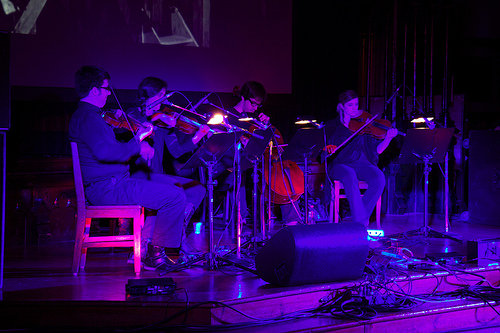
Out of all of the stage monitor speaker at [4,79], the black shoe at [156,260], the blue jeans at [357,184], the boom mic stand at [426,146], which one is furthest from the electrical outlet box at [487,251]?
the stage monitor speaker at [4,79]

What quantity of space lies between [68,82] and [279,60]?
2484 mm

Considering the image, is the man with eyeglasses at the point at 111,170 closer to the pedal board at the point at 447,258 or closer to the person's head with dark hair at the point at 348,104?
the pedal board at the point at 447,258

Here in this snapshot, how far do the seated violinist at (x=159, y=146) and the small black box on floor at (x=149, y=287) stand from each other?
3.08 feet

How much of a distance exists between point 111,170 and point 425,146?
107 inches

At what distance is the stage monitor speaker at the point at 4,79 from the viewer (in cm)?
294

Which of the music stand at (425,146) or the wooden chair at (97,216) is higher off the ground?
the music stand at (425,146)

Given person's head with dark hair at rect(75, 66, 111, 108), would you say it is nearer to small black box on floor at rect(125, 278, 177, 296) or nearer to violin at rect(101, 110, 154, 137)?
violin at rect(101, 110, 154, 137)

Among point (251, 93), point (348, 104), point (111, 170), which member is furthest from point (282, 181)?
point (111, 170)

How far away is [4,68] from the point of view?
2951 millimetres

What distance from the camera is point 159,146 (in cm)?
422

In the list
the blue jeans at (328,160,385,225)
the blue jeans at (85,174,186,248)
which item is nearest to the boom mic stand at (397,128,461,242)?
the blue jeans at (328,160,385,225)

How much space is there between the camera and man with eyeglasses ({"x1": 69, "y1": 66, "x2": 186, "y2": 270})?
3551 millimetres

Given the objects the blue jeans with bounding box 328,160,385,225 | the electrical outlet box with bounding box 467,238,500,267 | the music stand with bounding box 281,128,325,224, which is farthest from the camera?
the blue jeans with bounding box 328,160,385,225

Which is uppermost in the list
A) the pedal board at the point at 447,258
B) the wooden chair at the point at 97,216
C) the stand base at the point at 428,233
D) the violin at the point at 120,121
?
the violin at the point at 120,121
